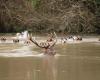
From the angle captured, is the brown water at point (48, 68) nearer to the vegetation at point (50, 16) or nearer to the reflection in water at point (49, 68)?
the reflection in water at point (49, 68)

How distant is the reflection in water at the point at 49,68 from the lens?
12.5 metres

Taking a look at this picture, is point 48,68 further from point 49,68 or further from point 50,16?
point 50,16

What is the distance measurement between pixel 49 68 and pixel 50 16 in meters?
24.0

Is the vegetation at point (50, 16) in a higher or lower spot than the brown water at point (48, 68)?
higher

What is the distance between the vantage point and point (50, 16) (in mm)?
38188

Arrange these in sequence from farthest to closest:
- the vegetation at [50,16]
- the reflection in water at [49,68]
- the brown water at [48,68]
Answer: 1. the vegetation at [50,16]
2. the reflection in water at [49,68]
3. the brown water at [48,68]

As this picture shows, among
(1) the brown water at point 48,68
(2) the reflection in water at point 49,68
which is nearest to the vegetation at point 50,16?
(1) the brown water at point 48,68

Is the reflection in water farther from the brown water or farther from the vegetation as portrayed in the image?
the vegetation

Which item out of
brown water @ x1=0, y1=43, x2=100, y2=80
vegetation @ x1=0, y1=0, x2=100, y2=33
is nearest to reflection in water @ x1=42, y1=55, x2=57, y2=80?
brown water @ x1=0, y1=43, x2=100, y2=80

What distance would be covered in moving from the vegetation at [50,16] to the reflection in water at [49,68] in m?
16.7

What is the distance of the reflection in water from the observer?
12496 millimetres

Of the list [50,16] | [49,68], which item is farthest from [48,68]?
[50,16]

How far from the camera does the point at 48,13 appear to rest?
38.5 meters

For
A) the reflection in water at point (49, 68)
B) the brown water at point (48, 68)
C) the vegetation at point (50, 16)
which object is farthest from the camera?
the vegetation at point (50, 16)
